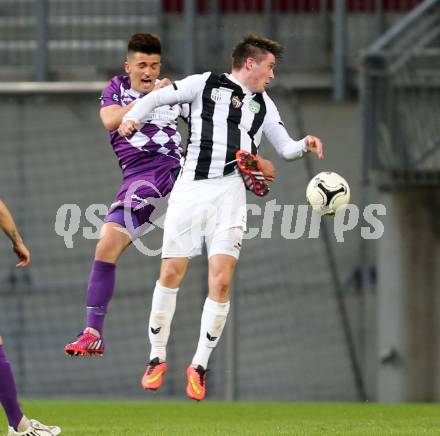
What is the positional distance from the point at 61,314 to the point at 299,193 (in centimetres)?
263

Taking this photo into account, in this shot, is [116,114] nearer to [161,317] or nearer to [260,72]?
[260,72]

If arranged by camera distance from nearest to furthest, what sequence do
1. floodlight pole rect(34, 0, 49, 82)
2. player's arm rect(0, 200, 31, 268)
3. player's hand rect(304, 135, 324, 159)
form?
player's arm rect(0, 200, 31, 268)
player's hand rect(304, 135, 324, 159)
floodlight pole rect(34, 0, 49, 82)

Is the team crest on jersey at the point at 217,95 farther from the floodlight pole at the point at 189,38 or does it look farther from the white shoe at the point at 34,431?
the floodlight pole at the point at 189,38

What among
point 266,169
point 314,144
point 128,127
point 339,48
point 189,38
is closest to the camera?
point 128,127

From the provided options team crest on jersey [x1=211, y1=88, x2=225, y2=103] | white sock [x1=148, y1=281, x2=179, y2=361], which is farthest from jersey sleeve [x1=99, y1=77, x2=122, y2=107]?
white sock [x1=148, y1=281, x2=179, y2=361]

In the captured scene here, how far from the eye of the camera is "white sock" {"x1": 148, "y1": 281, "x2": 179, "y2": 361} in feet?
29.3

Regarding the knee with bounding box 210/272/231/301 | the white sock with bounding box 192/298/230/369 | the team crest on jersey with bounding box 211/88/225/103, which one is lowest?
the white sock with bounding box 192/298/230/369

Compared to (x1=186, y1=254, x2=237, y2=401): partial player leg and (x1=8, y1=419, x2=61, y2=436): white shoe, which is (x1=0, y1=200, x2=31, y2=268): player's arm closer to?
(x1=8, y1=419, x2=61, y2=436): white shoe

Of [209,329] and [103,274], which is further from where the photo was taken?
[103,274]

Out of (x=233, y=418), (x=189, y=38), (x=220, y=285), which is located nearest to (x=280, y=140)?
(x=220, y=285)

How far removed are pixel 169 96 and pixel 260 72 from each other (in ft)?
1.94

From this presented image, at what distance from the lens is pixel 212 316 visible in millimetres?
8875

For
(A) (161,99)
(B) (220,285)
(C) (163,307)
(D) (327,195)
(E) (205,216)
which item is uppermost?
(A) (161,99)

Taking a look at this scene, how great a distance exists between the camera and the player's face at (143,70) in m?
9.19
